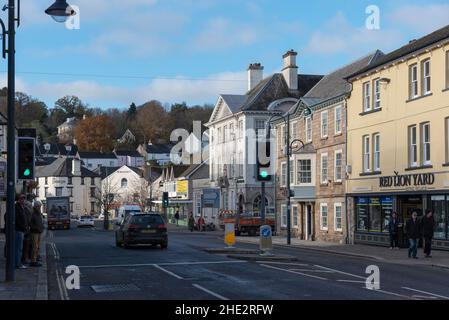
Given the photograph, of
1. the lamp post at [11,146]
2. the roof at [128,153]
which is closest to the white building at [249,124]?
the lamp post at [11,146]

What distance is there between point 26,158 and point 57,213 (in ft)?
189

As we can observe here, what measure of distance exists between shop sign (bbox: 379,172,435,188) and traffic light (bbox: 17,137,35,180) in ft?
66.0

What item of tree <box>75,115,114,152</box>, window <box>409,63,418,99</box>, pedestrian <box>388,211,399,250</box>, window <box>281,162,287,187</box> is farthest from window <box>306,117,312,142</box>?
tree <box>75,115,114,152</box>

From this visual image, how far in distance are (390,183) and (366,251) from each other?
4.71m

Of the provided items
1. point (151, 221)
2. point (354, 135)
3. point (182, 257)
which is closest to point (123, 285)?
point (182, 257)

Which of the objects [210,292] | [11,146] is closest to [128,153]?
[11,146]

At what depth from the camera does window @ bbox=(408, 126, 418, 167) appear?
33.4m

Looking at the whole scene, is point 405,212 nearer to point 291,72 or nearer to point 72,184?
point 291,72

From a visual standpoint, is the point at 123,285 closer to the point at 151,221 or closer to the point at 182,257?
the point at 182,257

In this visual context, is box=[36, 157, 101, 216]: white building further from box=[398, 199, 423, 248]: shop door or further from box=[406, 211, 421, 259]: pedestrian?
box=[406, 211, 421, 259]: pedestrian

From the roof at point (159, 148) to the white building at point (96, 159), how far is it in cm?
793

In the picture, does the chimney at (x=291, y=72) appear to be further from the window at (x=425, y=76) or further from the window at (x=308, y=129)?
the window at (x=425, y=76)

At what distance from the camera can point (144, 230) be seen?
3062 centimetres

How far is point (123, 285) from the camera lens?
16.3 metres
